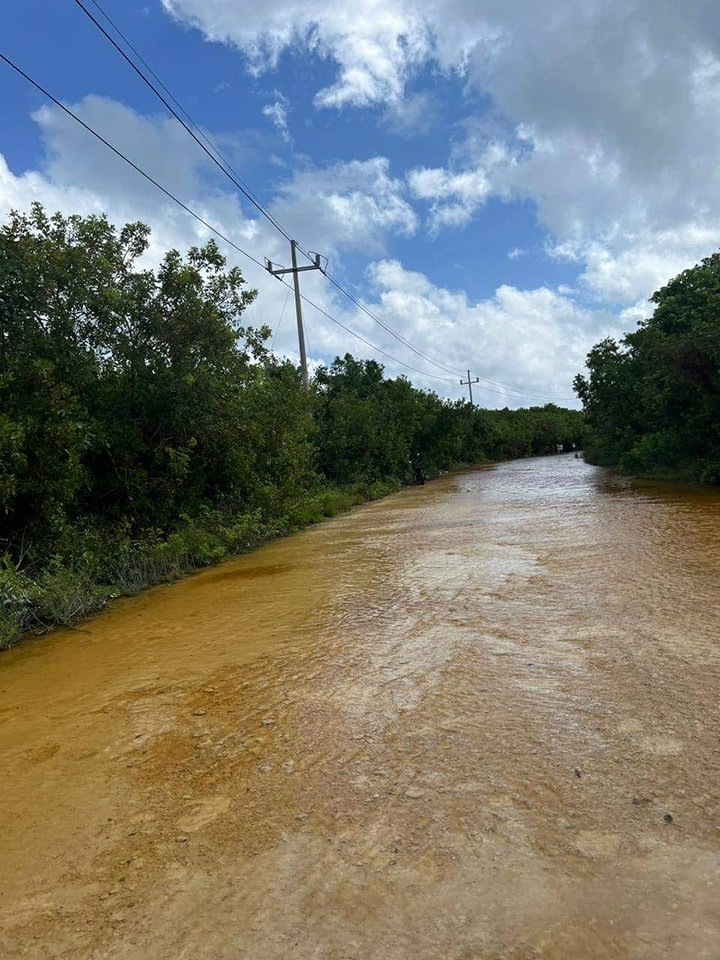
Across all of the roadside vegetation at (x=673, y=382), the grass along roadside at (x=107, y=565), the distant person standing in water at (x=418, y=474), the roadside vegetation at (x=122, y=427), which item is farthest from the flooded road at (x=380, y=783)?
the distant person standing in water at (x=418, y=474)

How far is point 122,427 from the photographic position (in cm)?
990

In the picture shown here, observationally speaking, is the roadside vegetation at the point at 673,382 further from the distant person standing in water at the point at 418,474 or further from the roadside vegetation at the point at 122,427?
the roadside vegetation at the point at 122,427

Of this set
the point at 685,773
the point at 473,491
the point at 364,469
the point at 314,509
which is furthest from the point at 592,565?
the point at 364,469

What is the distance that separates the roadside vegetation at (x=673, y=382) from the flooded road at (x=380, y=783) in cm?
1162

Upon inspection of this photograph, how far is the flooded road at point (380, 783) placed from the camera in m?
2.04

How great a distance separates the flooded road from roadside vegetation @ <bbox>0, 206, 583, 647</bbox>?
2133mm

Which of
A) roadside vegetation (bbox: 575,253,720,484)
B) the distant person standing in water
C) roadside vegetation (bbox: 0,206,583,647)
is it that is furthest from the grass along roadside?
the distant person standing in water

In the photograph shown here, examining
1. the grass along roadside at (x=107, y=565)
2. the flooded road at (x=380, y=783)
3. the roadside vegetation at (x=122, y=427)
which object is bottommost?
the flooded road at (x=380, y=783)

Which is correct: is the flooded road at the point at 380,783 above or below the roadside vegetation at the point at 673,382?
below

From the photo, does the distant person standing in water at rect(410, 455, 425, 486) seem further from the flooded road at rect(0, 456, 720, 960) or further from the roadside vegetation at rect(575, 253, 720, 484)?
the flooded road at rect(0, 456, 720, 960)

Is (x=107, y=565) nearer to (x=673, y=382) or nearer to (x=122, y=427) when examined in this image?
(x=122, y=427)

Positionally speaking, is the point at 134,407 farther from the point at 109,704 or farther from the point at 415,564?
the point at 109,704

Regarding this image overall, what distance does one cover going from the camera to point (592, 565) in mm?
7281

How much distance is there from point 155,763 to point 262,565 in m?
6.74
